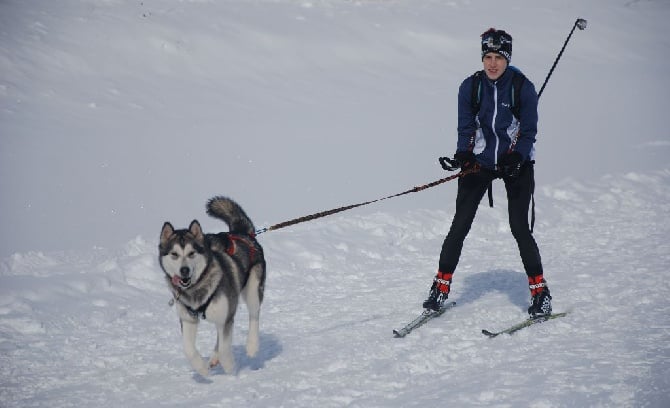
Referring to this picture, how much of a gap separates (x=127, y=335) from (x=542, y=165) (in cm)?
944

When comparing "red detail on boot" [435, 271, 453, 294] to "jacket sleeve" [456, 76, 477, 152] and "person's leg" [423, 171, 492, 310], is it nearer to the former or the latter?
"person's leg" [423, 171, 492, 310]

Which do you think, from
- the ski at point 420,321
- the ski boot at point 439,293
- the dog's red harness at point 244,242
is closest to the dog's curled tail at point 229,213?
the dog's red harness at point 244,242

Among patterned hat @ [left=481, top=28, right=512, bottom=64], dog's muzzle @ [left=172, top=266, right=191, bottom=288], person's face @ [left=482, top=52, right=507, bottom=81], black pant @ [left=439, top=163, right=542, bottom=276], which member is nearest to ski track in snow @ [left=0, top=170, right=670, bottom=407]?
black pant @ [left=439, top=163, right=542, bottom=276]

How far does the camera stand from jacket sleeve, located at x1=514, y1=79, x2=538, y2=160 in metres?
3.65

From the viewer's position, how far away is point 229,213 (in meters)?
4.11

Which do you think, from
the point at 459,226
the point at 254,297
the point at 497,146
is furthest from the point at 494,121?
the point at 254,297

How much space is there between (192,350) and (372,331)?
4.15 feet

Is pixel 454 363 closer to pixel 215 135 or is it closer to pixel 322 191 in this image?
pixel 322 191

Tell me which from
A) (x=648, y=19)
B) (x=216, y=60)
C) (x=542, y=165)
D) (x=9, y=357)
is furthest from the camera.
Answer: (x=648, y=19)

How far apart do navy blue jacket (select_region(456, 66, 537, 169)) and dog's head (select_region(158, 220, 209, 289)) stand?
1754 millimetres

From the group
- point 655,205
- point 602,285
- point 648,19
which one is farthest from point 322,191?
point 648,19

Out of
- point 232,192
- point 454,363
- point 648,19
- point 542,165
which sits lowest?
point 232,192

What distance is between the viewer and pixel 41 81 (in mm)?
15195

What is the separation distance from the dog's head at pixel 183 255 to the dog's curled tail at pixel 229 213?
641 millimetres
